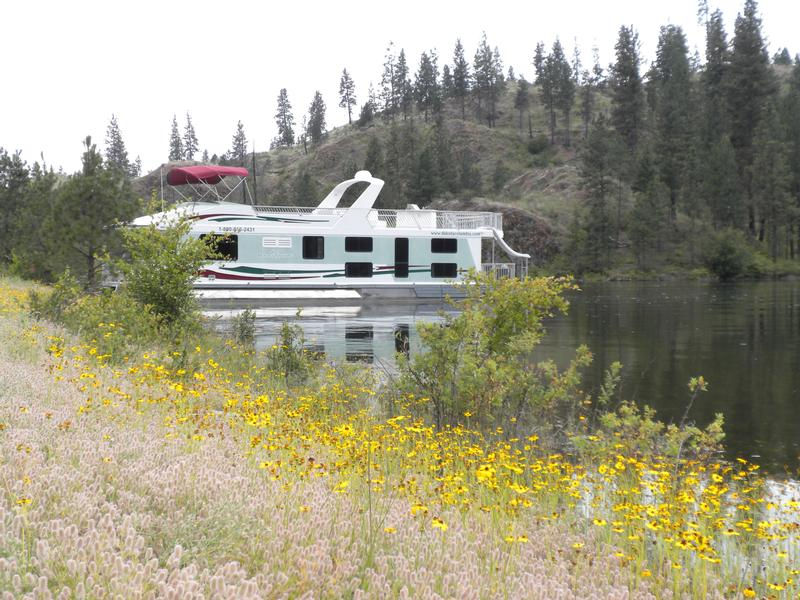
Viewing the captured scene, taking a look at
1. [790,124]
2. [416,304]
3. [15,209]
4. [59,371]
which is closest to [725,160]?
[790,124]

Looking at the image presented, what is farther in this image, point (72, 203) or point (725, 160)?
point (725, 160)

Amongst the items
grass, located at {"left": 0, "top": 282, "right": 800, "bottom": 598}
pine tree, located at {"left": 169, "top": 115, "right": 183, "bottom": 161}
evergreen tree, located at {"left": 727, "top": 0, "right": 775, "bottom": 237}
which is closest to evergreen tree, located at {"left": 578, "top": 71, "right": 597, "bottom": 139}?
evergreen tree, located at {"left": 727, "top": 0, "right": 775, "bottom": 237}

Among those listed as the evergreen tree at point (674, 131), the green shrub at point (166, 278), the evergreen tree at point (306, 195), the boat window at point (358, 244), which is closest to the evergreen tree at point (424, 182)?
the evergreen tree at point (306, 195)

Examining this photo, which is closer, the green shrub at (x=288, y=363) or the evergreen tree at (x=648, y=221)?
the green shrub at (x=288, y=363)

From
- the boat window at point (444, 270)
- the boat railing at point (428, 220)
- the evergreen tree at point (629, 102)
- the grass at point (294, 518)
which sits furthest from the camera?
the evergreen tree at point (629, 102)

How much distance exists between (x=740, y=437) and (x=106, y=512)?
786cm

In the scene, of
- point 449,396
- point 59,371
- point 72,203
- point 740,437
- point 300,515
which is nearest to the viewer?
point 300,515

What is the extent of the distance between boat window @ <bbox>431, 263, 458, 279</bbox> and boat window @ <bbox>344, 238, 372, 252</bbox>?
99.6 inches

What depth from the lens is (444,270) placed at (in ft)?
93.3

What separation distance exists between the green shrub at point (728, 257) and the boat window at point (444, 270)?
3349 cm

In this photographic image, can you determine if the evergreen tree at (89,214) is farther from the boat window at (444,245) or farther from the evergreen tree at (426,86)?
the evergreen tree at (426,86)

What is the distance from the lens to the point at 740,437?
8930 millimetres

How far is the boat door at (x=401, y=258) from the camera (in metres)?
28.1

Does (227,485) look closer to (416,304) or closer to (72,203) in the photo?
(72,203)
